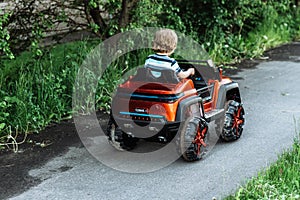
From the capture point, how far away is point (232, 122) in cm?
561

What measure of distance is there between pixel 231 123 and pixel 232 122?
0.7 inches

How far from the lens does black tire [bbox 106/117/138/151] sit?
206 inches

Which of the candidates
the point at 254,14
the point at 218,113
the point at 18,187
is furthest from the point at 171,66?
the point at 254,14

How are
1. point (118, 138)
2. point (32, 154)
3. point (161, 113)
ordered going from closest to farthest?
point (161, 113) < point (118, 138) < point (32, 154)

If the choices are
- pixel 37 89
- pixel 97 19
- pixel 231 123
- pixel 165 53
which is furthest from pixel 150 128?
pixel 97 19

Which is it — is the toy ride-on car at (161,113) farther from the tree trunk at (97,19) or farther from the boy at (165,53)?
the tree trunk at (97,19)

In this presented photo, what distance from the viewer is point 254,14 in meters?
A: 10.8

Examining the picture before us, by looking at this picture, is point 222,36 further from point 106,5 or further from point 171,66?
point 171,66

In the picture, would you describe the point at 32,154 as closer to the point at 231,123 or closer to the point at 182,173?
the point at 182,173

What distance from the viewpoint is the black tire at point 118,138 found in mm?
5238

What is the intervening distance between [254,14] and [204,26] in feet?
4.81

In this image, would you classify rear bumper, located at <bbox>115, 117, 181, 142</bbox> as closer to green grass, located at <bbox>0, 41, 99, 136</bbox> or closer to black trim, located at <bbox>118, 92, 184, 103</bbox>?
black trim, located at <bbox>118, 92, 184, 103</bbox>

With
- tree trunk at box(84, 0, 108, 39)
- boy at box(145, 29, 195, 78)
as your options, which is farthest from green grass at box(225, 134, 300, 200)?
tree trunk at box(84, 0, 108, 39)

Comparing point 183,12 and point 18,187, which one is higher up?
point 183,12
